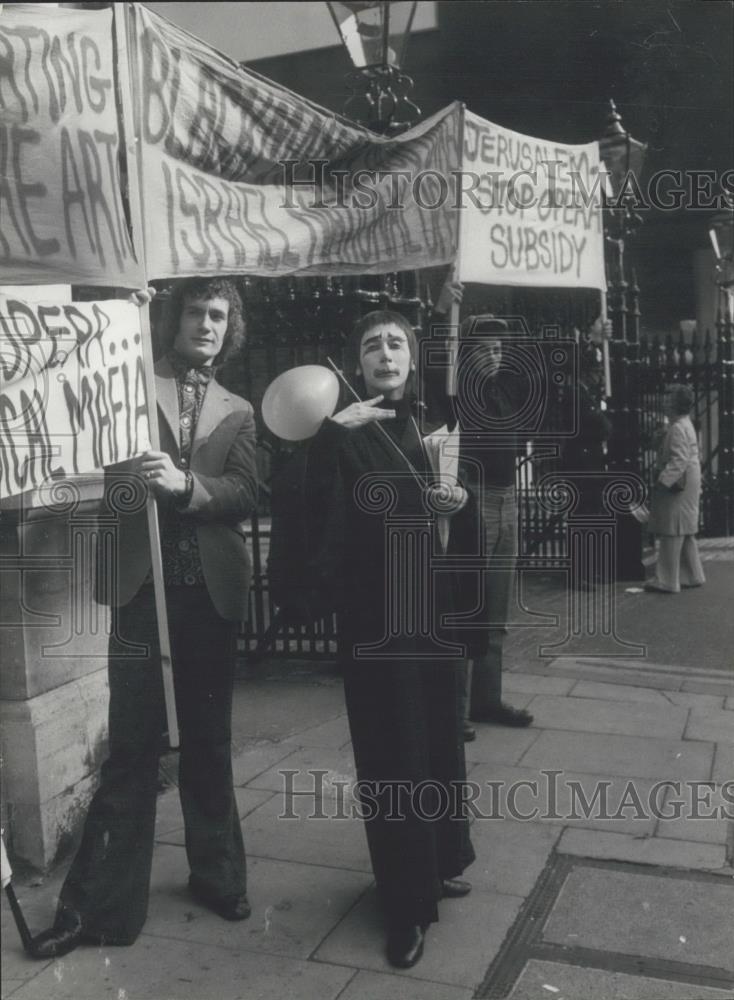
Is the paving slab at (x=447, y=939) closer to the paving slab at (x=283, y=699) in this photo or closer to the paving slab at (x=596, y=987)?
the paving slab at (x=596, y=987)

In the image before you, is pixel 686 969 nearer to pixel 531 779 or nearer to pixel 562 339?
pixel 531 779

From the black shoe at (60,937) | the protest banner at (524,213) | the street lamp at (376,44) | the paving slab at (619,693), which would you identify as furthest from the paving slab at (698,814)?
the street lamp at (376,44)

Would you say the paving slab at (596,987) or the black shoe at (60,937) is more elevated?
the black shoe at (60,937)

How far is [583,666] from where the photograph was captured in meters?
6.45

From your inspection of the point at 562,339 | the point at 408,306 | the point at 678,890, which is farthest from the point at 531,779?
the point at 562,339

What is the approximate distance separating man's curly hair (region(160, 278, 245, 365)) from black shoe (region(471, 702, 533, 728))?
267 centimetres

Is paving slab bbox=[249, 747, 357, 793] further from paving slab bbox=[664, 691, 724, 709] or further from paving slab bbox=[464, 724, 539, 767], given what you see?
paving slab bbox=[664, 691, 724, 709]

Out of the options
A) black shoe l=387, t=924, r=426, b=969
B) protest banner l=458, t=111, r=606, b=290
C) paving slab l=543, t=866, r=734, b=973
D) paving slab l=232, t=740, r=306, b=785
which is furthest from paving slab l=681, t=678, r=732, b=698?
black shoe l=387, t=924, r=426, b=969

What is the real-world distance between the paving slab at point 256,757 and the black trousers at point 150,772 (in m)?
1.12

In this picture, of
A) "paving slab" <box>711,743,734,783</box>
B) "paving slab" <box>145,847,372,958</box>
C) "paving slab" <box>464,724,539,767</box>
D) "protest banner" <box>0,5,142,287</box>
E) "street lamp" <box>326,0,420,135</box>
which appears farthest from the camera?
"street lamp" <box>326,0,420,135</box>

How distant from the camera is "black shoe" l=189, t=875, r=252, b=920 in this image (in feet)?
10.8

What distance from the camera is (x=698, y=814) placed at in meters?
4.16

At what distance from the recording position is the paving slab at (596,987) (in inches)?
112

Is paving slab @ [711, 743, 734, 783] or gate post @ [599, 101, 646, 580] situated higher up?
gate post @ [599, 101, 646, 580]
